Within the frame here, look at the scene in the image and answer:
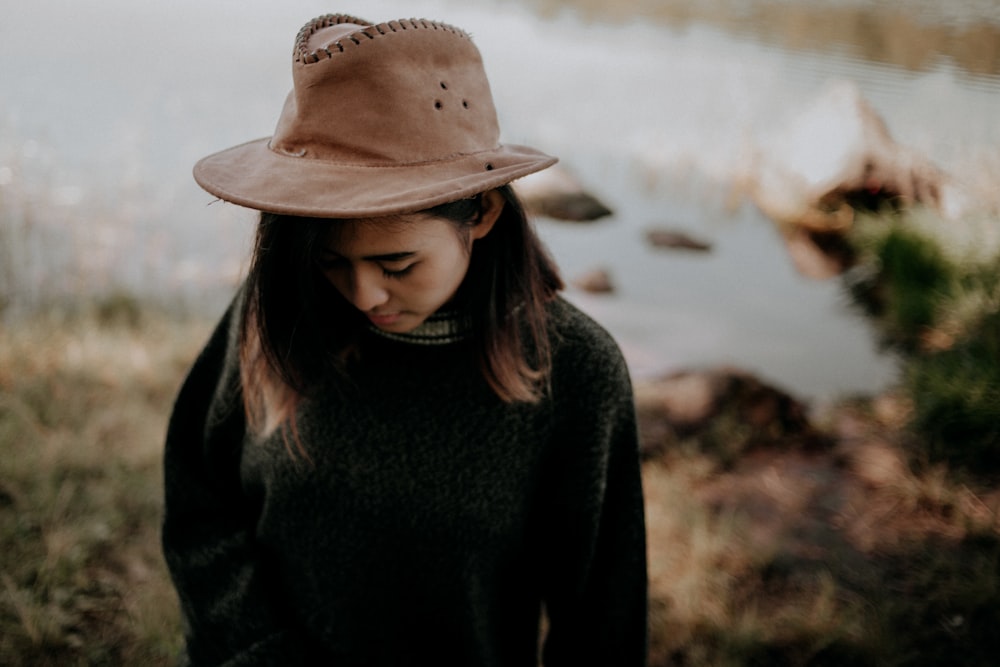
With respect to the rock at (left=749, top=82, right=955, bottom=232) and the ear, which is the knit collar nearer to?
the ear

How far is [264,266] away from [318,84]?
368 mm

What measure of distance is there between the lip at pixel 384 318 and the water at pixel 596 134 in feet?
7.81

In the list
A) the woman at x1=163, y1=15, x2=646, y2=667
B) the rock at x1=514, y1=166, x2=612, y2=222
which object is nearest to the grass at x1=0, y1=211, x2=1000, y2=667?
the woman at x1=163, y1=15, x2=646, y2=667

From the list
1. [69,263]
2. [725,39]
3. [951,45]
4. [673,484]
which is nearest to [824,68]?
[725,39]

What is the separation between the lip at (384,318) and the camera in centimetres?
110

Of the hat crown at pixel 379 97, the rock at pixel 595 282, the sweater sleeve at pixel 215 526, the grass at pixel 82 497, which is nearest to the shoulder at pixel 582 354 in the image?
the hat crown at pixel 379 97

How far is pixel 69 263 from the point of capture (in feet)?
14.3

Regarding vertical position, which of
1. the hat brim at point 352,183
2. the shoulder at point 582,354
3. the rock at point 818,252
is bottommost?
the rock at point 818,252

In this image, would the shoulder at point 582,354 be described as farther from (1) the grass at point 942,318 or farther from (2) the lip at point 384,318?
(1) the grass at point 942,318

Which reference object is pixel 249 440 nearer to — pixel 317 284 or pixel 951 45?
pixel 317 284

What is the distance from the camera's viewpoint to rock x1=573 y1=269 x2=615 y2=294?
5293 mm

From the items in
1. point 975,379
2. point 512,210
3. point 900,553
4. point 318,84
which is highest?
point 318,84

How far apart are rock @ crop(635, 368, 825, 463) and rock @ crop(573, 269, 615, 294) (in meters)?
1.75

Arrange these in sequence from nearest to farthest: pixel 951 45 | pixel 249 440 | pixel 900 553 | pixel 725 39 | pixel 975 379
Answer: pixel 249 440, pixel 900 553, pixel 975 379, pixel 951 45, pixel 725 39
